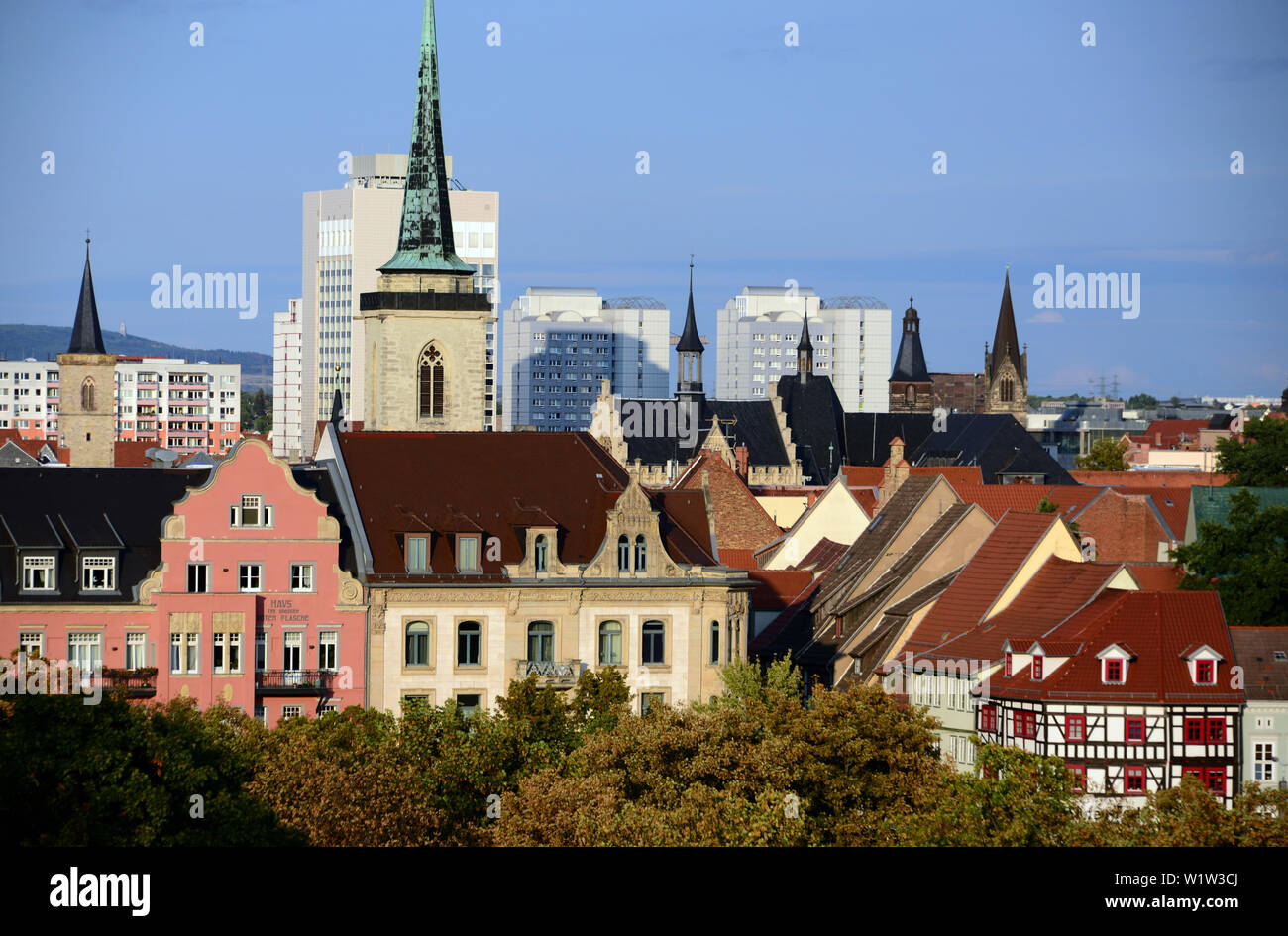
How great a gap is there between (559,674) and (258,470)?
1186cm

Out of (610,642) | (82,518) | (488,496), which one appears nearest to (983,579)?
(610,642)

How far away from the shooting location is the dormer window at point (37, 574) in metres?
69.6

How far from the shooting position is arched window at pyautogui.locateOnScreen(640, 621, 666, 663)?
7388cm

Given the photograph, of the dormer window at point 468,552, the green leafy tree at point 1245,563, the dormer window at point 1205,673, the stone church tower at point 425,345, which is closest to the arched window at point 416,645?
the dormer window at point 468,552

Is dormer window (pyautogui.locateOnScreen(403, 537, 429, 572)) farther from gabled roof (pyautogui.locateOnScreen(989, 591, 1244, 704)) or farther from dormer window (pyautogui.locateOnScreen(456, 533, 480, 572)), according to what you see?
gabled roof (pyautogui.locateOnScreen(989, 591, 1244, 704))

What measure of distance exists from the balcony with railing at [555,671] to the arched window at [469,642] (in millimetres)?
1537

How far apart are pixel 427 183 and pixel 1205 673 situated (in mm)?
54738

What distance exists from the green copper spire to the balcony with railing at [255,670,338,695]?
4186 centimetres

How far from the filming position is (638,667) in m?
73.6

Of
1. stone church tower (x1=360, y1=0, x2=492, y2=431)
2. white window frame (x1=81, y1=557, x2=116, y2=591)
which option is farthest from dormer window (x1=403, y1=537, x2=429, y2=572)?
stone church tower (x1=360, y1=0, x2=492, y2=431)

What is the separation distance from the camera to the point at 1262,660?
74.7 meters
